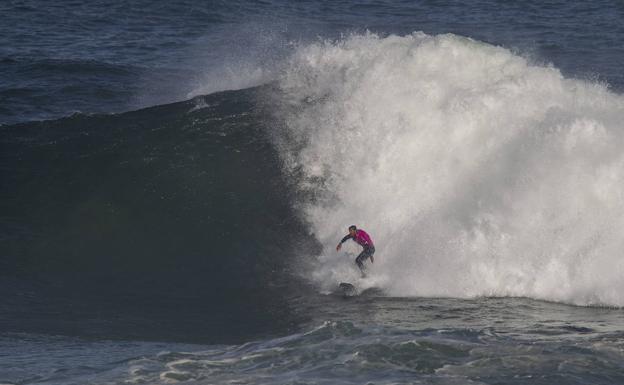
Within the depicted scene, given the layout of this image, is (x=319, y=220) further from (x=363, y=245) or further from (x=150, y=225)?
(x=150, y=225)

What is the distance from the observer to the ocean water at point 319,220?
50.6 feet

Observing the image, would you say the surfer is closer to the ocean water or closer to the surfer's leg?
the surfer's leg

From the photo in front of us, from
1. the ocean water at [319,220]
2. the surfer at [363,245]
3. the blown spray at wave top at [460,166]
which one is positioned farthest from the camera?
the surfer at [363,245]

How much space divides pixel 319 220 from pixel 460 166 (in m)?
3.31

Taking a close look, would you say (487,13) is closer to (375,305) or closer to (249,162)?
(249,162)

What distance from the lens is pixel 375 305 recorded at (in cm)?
1853

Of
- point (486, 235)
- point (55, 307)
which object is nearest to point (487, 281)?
point (486, 235)

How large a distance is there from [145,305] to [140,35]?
65.0 ft

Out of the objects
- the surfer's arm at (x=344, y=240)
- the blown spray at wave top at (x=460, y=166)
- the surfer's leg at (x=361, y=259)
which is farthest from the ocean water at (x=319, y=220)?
the surfer's arm at (x=344, y=240)

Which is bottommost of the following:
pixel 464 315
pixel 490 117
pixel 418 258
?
pixel 464 315

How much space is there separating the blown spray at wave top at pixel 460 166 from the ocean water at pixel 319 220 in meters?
0.05

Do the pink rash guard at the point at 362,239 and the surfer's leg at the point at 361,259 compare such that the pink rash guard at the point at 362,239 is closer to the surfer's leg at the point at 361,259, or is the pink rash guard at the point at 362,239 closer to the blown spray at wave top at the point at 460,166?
the surfer's leg at the point at 361,259

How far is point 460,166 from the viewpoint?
2188cm

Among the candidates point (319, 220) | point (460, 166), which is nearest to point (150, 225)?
point (319, 220)
